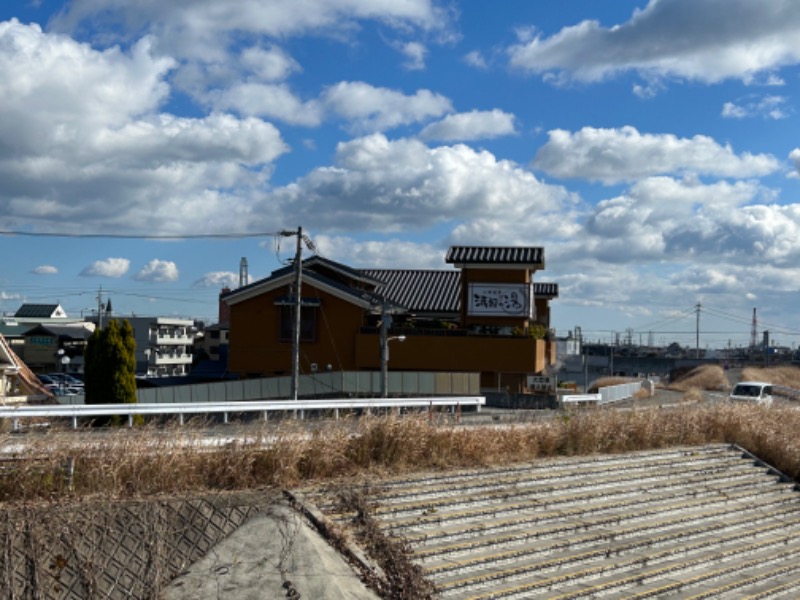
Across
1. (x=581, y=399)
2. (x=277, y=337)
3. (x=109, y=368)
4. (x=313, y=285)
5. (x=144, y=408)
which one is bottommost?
(x=581, y=399)

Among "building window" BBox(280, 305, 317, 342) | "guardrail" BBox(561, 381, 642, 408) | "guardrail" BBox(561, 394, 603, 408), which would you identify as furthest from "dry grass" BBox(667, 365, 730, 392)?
"building window" BBox(280, 305, 317, 342)

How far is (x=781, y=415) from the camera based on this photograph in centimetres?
2328

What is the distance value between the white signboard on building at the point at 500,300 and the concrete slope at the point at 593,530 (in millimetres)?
20394

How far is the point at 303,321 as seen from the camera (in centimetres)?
3747

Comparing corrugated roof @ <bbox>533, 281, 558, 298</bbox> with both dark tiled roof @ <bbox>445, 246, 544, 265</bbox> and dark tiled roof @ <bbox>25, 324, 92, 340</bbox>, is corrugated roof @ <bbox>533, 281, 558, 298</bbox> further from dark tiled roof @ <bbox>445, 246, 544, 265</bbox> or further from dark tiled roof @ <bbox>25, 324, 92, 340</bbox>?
dark tiled roof @ <bbox>25, 324, 92, 340</bbox>

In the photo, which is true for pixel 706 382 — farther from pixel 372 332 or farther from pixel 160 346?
pixel 160 346

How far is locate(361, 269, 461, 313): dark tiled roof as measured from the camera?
159ft

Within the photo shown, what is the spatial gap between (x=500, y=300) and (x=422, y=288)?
1190 centimetres

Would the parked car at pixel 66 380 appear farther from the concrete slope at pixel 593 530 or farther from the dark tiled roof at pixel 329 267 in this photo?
the concrete slope at pixel 593 530

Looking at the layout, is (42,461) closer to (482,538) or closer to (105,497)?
(105,497)

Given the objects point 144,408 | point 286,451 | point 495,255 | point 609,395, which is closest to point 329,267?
point 495,255

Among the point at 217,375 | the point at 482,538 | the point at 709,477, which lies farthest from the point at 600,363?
the point at 482,538

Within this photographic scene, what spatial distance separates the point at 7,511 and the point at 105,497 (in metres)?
1.23

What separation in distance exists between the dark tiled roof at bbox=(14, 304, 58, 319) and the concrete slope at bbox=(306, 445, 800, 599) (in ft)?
321
